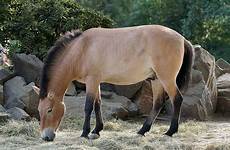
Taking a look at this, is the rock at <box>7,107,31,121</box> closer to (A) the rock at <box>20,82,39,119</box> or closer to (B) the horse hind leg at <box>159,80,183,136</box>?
(A) the rock at <box>20,82,39,119</box>

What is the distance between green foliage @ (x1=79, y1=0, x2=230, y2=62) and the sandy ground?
306 inches

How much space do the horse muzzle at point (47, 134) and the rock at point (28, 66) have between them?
2661mm

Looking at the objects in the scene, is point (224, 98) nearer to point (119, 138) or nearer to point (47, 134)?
point (119, 138)

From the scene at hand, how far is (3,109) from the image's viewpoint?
7.70 metres

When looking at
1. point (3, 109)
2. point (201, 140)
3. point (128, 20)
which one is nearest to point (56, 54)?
point (3, 109)

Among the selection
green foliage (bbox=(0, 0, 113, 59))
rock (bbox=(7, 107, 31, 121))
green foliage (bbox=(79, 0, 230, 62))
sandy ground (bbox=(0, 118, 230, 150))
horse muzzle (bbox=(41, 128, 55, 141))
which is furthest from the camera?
green foliage (bbox=(79, 0, 230, 62))

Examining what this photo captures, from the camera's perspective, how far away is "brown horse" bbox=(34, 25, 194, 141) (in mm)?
6473

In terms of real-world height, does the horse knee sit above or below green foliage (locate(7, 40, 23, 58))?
below

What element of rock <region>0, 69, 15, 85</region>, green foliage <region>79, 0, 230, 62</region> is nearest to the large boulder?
rock <region>0, 69, 15, 85</region>

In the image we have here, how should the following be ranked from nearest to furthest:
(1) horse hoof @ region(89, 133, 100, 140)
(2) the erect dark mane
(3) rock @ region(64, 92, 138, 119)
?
1. (1) horse hoof @ region(89, 133, 100, 140)
2. (2) the erect dark mane
3. (3) rock @ region(64, 92, 138, 119)

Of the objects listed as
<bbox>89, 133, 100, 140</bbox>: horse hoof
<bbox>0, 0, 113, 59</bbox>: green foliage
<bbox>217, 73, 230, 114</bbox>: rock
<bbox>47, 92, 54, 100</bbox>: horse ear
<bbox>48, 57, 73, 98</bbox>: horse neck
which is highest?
<bbox>0, 0, 113, 59</bbox>: green foliage

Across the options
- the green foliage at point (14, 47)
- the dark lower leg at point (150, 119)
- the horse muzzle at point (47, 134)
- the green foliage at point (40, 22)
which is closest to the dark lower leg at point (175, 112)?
the dark lower leg at point (150, 119)

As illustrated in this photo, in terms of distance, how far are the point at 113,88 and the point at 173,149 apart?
3.64 meters

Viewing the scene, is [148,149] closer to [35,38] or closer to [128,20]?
[35,38]
